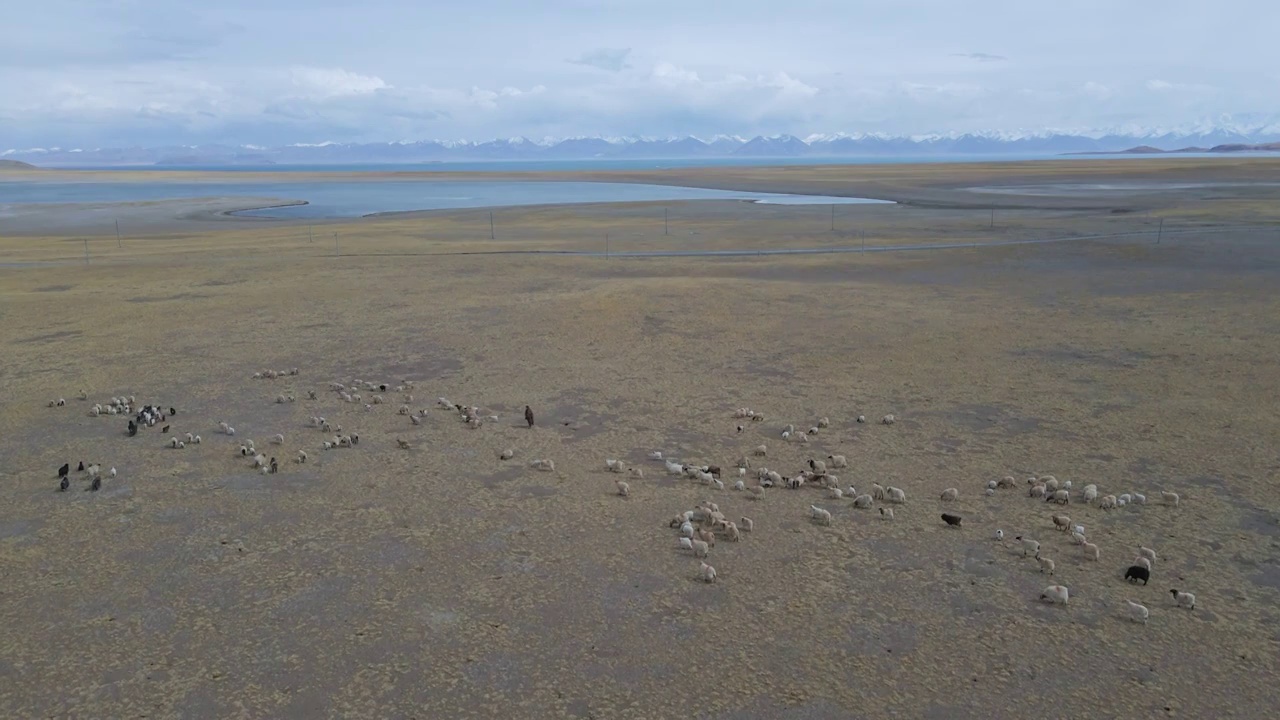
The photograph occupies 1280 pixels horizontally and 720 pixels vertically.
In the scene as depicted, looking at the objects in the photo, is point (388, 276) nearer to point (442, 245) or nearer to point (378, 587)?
point (442, 245)

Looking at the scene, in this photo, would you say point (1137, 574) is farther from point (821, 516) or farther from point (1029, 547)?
point (821, 516)

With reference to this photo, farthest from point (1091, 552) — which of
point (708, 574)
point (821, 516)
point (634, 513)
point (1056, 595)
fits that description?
point (634, 513)

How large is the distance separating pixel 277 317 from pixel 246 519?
12.2 metres

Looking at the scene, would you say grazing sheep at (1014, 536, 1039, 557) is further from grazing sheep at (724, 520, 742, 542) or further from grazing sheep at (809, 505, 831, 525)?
grazing sheep at (724, 520, 742, 542)

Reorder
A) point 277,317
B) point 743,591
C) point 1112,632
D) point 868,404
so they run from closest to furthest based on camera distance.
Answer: point 1112,632 < point 743,591 < point 868,404 < point 277,317

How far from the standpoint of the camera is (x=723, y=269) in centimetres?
2811

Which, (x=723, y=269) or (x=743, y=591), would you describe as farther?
(x=723, y=269)

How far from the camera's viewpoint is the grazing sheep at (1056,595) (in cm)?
753

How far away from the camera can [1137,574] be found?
25.9 feet

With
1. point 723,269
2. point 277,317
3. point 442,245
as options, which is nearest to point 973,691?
point 277,317

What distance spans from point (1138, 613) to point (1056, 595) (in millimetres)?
579

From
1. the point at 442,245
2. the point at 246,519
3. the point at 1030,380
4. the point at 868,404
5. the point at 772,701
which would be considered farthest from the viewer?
the point at 442,245

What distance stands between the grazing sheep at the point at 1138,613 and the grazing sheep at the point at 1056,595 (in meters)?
0.46

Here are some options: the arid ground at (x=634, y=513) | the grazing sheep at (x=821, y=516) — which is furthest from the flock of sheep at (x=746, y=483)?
the arid ground at (x=634, y=513)
